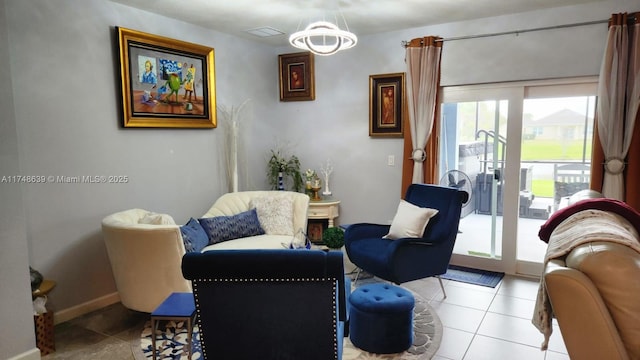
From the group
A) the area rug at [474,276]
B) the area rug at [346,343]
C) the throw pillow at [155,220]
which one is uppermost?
the throw pillow at [155,220]

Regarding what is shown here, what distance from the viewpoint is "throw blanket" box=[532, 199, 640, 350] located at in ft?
5.30

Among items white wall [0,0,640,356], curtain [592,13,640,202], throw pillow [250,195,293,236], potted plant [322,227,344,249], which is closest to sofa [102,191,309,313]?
potted plant [322,227,344,249]

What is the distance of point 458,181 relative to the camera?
4465mm

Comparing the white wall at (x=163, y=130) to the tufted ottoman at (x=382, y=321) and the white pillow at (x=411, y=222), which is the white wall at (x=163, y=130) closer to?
the white pillow at (x=411, y=222)

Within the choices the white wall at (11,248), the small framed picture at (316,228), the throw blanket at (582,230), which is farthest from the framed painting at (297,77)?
the throw blanket at (582,230)

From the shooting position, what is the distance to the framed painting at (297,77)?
16.8ft

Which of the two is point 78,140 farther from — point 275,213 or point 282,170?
point 282,170

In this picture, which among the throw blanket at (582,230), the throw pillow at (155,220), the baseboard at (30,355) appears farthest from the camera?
the throw pillow at (155,220)

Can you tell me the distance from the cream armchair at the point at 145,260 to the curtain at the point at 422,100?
2.54 metres

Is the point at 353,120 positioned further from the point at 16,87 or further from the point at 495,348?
the point at 16,87

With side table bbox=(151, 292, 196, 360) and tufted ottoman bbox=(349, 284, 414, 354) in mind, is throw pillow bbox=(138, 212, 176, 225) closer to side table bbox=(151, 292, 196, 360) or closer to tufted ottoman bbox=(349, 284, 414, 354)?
side table bbox=(151, 292, 196, 360)

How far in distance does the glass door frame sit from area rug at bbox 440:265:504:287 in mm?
125

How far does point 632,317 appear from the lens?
1.41 meters

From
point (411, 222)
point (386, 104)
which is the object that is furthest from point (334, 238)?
point (386, 104)
